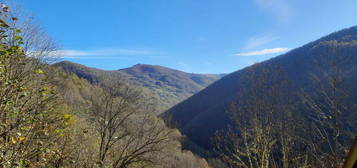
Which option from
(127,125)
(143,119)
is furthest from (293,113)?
(127,125)

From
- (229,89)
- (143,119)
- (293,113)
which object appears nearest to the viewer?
(293,113)

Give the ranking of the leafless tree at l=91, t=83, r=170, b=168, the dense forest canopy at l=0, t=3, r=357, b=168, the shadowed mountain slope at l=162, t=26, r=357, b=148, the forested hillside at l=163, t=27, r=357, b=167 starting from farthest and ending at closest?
the shadowed mountain slope at l=162, t=26, r=357, b=148 < the leafless tree at l=91, t=83, r=170, b=168 < the forested hillside at l=163, t=27, r=357, b=167 < the dense forest canopy at l=0, t=3, r=357, b=168

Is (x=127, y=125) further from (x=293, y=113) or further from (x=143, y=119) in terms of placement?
(x=293, y=113)

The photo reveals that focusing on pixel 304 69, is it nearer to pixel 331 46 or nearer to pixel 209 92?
pixel 209 92

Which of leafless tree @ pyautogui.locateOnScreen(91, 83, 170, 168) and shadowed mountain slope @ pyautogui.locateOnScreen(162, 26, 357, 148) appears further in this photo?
shadowed mountain slope @ pyautogui.locateOnScreen(162, 26, 357, 148)

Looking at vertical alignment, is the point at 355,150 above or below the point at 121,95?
above

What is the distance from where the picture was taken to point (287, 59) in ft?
277

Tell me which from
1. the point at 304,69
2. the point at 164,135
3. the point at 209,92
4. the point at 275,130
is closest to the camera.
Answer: the point at 275,130

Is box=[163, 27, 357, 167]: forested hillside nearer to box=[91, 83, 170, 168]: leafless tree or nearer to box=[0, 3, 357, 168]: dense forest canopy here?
box=[0, 3, 357, 168]: dense forest canopy

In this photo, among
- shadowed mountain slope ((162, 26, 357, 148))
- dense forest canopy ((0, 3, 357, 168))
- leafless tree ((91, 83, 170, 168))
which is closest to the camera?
dense forest canopy ((0, 3, 357, 168))

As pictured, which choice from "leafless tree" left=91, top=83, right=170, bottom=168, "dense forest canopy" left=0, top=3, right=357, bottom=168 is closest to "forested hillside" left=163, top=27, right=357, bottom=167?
"dense forest canopy" left=0, top=3, right=357, bottom=168

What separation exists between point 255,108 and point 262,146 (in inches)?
100

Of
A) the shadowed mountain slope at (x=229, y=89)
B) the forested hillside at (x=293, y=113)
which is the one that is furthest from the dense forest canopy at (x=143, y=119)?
the shadowed mountain slope at (x=229, y=89)

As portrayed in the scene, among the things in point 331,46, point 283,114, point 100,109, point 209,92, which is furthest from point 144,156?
point 209,92
